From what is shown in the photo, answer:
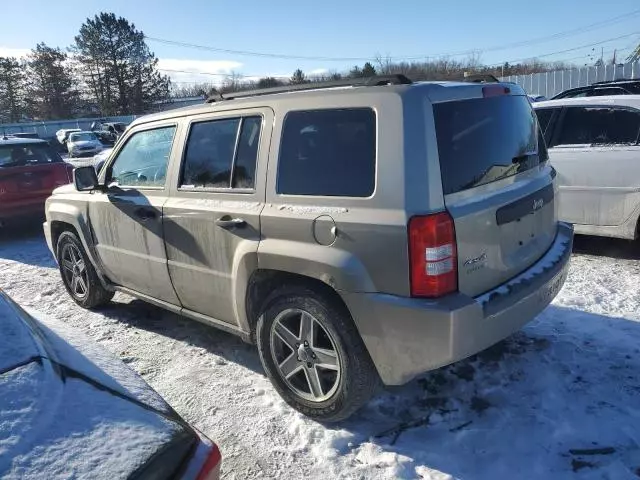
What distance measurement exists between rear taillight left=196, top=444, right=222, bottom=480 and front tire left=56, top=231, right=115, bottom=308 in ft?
12.0

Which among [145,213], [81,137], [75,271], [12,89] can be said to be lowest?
[75,271]

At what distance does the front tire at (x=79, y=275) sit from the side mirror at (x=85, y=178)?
783 mm

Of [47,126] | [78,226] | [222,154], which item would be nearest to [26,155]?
[78,226]

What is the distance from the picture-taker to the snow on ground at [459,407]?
276 cm

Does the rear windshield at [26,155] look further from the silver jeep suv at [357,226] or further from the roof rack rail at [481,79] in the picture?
the roof rack rail at [481,79]

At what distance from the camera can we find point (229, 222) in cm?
334

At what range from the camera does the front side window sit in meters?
4.04

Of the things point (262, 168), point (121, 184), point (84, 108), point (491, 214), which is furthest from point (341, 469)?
point (84, 108)

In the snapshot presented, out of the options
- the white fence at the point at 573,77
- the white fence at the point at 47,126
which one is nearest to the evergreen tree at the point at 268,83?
the white fence at the point at 573,77

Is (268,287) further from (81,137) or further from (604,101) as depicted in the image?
(81,137)

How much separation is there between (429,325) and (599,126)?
4364mm

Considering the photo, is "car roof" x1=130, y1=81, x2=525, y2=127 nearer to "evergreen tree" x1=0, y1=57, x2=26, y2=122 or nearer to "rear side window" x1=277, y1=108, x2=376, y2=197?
"rear side window" x1=277, y1=108, x2=376, y2=197

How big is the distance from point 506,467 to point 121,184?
Answer: 3582 millimetres

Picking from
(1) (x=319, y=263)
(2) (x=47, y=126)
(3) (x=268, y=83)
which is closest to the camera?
(1) (x=319, y=263)
